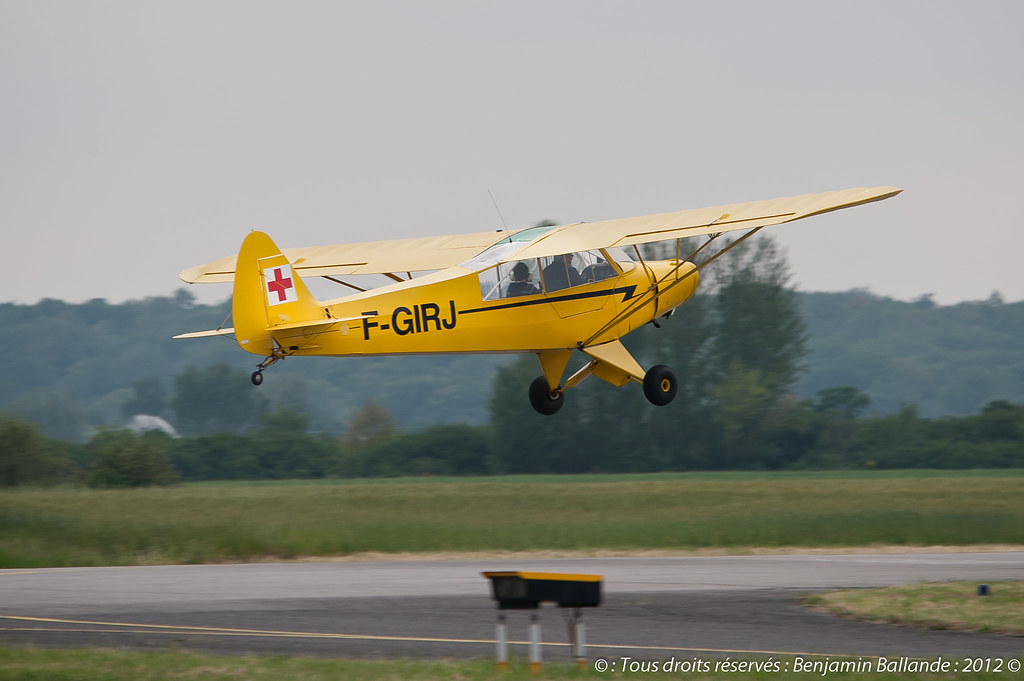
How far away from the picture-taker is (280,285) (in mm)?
16219

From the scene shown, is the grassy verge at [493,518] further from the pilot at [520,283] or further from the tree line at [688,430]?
the tree line at [688,430]

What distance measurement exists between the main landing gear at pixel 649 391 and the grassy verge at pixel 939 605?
14.8 ft

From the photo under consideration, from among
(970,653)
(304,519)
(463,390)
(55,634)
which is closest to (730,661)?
(970,653)

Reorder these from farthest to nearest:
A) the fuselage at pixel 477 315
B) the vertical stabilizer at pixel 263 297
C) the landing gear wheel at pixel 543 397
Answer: the landing gear wheel at pixel 543 397
the fuselage at pixel 477 315
the vertical stabilizer at pixel 263 297

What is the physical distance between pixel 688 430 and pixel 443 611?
39847 mm

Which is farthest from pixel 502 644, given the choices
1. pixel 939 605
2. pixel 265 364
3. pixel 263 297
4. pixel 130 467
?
pixel 130 467

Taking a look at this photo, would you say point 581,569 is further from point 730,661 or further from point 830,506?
point 830,506

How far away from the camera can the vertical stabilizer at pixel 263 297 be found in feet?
52.4

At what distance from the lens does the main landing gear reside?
1892 centimetres

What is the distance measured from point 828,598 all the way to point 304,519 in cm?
1445

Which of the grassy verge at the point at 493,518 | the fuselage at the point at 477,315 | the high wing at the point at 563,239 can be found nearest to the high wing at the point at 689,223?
the high wing at the point at 563,239

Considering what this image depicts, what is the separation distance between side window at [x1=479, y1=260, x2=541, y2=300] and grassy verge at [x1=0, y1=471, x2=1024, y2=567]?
6.78 m

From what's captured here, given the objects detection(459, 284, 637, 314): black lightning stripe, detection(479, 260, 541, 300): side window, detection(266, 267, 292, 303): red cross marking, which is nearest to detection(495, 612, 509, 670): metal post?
detection(266, 267, 292, 303): red cross marking

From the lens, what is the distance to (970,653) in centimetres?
1190
